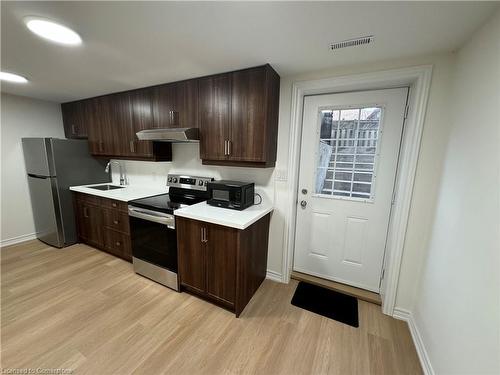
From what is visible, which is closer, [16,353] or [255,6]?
[255,6]

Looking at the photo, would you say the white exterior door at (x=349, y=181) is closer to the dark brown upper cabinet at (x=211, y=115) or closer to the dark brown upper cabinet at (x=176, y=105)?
the dark brown upper cabinet at (x=211, y=115)

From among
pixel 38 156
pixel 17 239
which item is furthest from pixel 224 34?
pixel 17 239

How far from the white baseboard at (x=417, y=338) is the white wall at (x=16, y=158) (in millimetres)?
5115

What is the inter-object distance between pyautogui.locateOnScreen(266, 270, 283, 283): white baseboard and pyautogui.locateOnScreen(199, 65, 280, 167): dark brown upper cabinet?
1281 mm

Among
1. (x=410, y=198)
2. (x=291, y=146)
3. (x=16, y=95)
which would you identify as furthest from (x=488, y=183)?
(x=16, y=95)

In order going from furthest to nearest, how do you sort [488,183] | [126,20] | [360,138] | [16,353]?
[360,138] < [16,353] < [126,20] < [488,183]

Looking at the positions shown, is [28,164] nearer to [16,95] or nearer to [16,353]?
[16,95]

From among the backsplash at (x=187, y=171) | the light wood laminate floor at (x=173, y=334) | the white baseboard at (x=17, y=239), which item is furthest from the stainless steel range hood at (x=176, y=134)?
the white baseboard at (x=17, y=239)

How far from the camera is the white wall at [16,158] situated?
9.60 ft

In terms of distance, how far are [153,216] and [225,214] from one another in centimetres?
82

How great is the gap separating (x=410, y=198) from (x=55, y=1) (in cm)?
269

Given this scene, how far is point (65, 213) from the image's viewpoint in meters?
2.97

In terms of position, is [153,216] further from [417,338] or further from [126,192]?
[417,338]

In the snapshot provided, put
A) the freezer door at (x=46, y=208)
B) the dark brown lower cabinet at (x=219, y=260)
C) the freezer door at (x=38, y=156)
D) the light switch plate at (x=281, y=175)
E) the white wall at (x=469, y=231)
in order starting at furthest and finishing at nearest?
the freezer door at (x=46, y=208)
the freezer door at (x=38, y=156)
the light switch plate at (x=281, y=175)
the dark brown lower cabinet at (x=219, y=260)
the white wall at (x=469, y=231)
